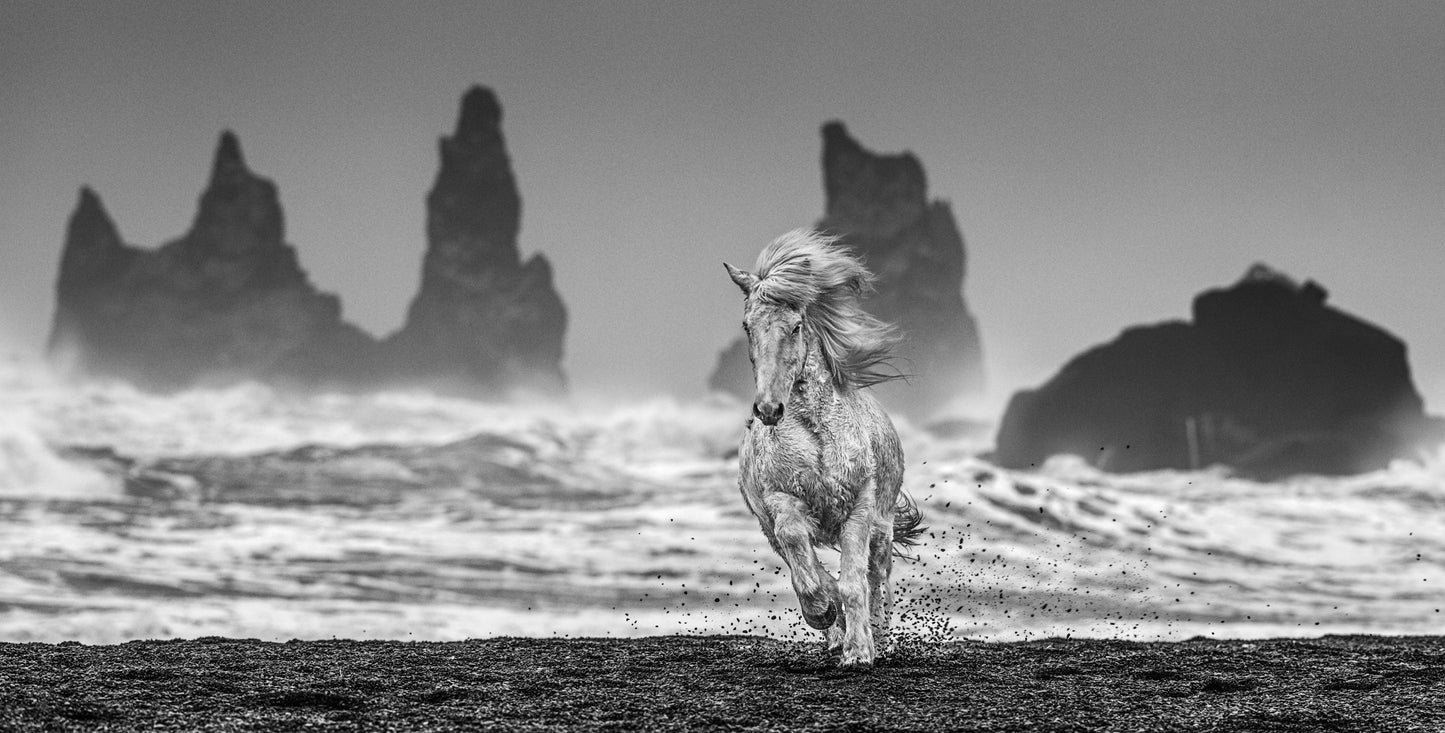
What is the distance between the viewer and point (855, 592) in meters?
8.27

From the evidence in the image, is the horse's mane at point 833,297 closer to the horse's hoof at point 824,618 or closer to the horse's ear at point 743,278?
the horse's ear at point 743,278

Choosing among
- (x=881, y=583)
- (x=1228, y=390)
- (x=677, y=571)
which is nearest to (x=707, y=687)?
(x=881, y=583)

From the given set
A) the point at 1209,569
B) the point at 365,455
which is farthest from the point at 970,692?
the point at 365,455

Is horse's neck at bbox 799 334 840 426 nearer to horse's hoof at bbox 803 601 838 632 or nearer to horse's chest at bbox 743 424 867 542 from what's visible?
horse's chest at bbox 743 424 867 542

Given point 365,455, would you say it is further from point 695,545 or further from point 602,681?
point 602,681

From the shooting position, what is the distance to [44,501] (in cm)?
8931

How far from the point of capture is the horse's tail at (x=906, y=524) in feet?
34.9

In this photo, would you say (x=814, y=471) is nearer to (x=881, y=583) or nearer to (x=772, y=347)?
(x=772, y=347)

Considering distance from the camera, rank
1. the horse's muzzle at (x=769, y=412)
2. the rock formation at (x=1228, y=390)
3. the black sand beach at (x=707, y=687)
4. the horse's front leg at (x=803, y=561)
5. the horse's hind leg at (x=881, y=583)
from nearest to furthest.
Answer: the black sand beach at (x=707, y=687), the horse's muzzle at (x=769, y=412), the horse's front leg at (x=803, y=561), the horse's hind leg at (x=881, y=583), the rock formation at (x=1228, y=390)

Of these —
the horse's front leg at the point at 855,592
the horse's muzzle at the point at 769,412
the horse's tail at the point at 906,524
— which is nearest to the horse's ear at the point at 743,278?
the horse's muzzle at the point at 769,412

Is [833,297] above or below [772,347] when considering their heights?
above

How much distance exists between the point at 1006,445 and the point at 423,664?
121613mm

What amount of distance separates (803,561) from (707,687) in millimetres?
953

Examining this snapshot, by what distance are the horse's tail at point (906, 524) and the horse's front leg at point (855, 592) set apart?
2.21 meters
